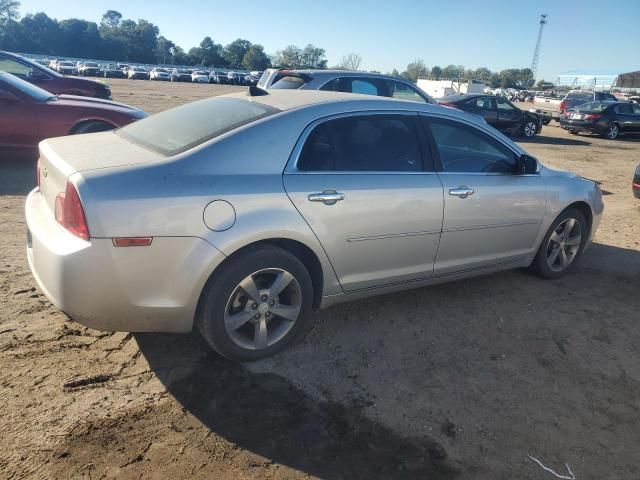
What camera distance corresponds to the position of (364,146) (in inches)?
134

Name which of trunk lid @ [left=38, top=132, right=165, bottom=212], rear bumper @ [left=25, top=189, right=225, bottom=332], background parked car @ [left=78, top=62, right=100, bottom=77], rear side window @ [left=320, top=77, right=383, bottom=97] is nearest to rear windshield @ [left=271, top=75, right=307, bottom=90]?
rear side window @ [left=320, top=77, right=383, bottom=97]

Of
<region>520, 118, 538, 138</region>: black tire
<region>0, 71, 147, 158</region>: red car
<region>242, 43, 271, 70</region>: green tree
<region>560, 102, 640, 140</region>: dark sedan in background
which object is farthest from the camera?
<region>242, 43, 271, 70</region>: green tree

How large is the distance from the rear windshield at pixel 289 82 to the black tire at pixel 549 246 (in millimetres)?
5239

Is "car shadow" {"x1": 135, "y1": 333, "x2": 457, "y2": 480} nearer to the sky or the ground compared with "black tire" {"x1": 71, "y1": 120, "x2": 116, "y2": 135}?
nearer to the ground

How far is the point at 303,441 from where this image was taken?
248 cm

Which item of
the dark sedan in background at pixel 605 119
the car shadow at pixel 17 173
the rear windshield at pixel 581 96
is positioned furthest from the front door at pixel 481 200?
the rear windshield at pixel 581 96

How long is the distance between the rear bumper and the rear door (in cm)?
75

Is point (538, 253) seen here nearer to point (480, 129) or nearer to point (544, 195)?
point (544, 195)

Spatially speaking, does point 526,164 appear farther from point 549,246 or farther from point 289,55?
point 289,55

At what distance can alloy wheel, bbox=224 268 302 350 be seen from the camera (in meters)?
2.94

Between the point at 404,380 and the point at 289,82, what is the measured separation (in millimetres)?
6781

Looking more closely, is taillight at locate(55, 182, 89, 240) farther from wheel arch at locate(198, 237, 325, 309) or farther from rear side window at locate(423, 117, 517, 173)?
rear side window at locate(423, 117, 517, 173)

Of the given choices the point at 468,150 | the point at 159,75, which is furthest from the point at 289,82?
the point at 159,75

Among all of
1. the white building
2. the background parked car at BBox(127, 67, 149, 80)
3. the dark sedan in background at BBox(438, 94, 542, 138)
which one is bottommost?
the dark sedan in background at BBox(438, 94, 542, 138)
